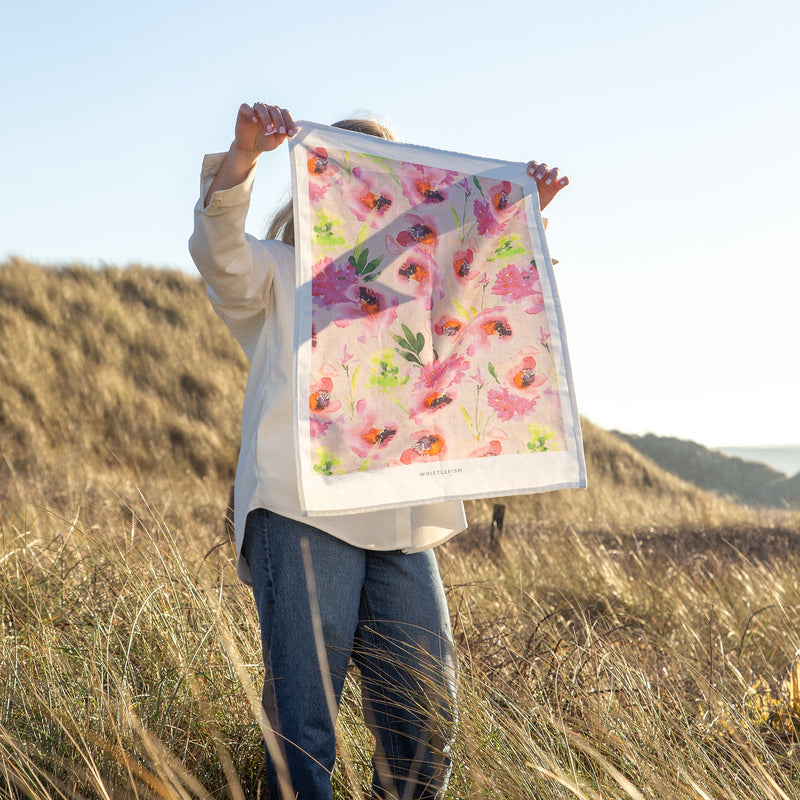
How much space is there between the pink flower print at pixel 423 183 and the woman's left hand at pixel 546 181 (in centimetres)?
27

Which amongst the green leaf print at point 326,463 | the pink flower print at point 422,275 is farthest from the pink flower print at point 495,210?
the green leaf print at point 326,463

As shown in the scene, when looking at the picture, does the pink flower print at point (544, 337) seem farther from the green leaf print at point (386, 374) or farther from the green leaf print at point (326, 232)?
the green leaf print at point (326, 232)

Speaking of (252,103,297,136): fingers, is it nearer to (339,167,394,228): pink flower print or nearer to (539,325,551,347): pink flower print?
(339,167,394,228): pink flower print

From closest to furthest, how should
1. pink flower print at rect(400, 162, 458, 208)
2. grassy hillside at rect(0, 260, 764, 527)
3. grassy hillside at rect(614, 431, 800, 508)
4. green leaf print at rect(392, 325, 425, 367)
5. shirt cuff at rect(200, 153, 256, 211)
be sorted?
shirt cuff at rect(200, 153, 256, 211) < green leaf print at rect(392, 325, 425, 367) < pink flower print at rect(400, 162, 458, 208) < grassy hillside at rect(0, 260, 764, 527) < grassy hillside at rect(614, 431, 800, 508)

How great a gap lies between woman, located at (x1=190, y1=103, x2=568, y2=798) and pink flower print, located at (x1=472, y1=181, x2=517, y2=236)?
1.87ft

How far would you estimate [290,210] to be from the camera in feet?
6.91

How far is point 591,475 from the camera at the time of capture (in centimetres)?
1584

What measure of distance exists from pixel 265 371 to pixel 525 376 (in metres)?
0.72

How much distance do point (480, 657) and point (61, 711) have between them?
1.28 m

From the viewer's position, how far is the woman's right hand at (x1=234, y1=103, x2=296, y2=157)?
5.57 feet

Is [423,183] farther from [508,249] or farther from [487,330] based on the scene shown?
[487,330]

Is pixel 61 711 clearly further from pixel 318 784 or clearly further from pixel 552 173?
pixel 552 173

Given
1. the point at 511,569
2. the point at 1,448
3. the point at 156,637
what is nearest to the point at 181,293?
the point at 1,448

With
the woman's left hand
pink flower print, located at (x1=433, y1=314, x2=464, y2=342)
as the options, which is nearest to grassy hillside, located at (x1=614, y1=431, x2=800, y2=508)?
the woman's left hand
